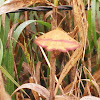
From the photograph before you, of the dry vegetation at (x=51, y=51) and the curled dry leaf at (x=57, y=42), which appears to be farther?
the dry vegetation at (x=51, y=51)

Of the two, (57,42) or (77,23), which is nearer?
(57,42)

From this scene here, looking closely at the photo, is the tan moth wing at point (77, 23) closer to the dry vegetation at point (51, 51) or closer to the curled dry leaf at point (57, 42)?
the dry vegetation at point (51, 51)

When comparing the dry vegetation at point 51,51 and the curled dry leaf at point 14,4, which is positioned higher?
the curled dry leaf at point 14,4

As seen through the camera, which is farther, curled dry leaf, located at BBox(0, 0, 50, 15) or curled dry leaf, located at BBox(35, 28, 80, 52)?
curled dry leaf, located at BBox(0, 0, 50, 15)

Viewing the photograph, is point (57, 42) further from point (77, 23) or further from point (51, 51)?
point (77, 23)

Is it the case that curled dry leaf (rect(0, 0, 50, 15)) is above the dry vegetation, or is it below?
above

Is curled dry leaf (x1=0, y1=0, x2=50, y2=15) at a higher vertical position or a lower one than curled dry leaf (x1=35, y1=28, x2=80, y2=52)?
higher

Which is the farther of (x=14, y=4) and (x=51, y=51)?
(x=14, y=4)

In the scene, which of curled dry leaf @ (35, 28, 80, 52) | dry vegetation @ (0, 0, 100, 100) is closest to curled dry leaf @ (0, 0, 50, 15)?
dry vegetation @ (0, 0, 100, 100)

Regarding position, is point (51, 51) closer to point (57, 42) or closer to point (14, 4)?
point (57, 42)

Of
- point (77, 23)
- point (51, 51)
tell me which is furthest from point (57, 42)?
point (77, 23)

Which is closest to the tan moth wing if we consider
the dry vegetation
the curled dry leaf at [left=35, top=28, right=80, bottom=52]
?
the dry vegetation

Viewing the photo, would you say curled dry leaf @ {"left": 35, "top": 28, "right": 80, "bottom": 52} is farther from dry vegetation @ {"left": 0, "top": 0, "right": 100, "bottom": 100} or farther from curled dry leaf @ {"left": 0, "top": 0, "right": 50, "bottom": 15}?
curled dry leaf @ {"left": 0, "top": 0, "right": 50, "bottom": 15}

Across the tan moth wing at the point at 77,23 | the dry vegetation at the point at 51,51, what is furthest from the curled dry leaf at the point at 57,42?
the tan moth wing at the point at 77,23
